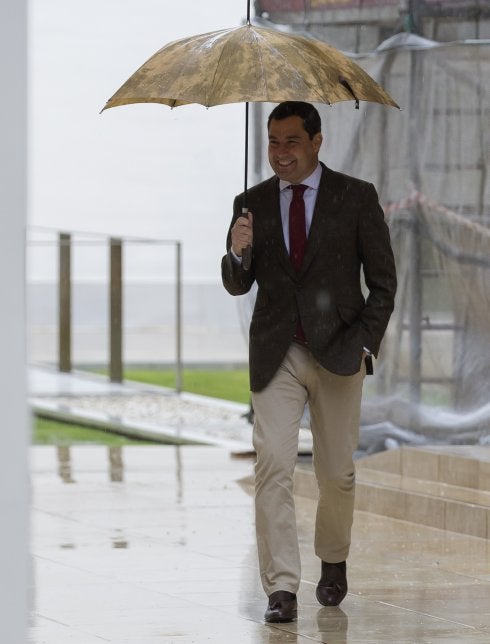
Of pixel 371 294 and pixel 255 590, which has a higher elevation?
pixel 371 294

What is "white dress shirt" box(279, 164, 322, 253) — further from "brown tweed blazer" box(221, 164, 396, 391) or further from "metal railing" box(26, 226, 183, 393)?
"metal railing" box(26, 226, 183, 393)

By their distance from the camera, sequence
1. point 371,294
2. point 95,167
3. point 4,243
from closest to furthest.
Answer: point 4,243
point 371,294
point 95,167

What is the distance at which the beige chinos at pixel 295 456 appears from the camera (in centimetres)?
512

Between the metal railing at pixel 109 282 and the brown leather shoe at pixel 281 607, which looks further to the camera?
the metal railing at pixel 109 282

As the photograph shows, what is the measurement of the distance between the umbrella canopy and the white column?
3.48m

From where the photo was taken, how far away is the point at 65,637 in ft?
16.2

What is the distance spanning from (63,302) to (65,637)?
Answer: 10181 millimetres

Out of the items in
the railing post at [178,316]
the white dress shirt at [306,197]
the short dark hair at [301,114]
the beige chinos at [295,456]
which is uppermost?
the short dark hair at [301,114]

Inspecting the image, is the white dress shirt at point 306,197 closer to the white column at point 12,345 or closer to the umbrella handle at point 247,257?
the umbrella handle at point 247,257

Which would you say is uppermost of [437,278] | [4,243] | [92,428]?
[4,243]

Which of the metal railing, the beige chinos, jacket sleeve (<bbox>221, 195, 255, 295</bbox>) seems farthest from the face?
the metal railing

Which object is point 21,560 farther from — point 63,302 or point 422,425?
point 63,302

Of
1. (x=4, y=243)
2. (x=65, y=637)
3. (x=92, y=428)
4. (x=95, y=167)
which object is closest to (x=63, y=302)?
(x=92, y=428)

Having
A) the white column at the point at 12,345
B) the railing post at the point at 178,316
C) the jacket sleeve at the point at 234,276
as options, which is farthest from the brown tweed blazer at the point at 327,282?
the railing post at the point at 178,316
